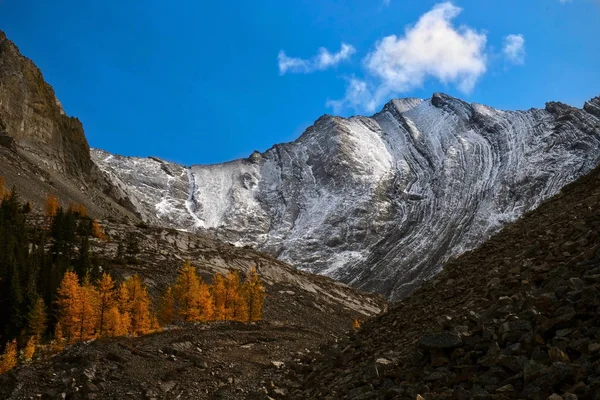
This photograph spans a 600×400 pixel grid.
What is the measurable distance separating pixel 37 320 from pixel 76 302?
5.95 m

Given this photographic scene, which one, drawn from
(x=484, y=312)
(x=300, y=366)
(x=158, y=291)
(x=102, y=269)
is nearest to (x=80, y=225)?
(x=102, y=269)

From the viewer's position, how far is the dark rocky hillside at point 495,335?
8844 millimetres

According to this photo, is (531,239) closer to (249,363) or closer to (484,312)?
(484,312)

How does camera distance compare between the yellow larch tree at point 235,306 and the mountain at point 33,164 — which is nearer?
the yellow larch tree at point 235,306

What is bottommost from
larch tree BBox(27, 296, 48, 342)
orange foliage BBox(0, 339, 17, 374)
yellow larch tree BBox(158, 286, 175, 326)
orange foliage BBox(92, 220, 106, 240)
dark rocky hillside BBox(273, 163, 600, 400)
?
orange foliage BBox(0, 339, 17, 374)

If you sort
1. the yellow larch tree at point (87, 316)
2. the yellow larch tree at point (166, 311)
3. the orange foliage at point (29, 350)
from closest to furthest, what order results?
the orange foliage at point (29, 350)
the yellow larch tree at point (87, 316)
the yellow larch tree at point (166, 311)

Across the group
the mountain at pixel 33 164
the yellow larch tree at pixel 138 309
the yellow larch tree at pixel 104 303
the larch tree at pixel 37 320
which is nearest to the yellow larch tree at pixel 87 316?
the yellow larch tree at pixel 104 303

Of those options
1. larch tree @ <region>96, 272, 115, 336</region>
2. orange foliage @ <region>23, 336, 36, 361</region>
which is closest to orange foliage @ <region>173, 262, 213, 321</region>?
larch tree @ <region>96, 272, 115, 336</region>

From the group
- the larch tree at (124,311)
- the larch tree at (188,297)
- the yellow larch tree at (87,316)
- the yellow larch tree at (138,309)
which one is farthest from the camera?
the larch tree at (188,297)

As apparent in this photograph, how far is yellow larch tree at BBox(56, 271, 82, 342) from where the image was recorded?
63.3m

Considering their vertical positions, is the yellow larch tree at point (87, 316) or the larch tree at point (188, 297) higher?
the larch tree at point (188, 297)

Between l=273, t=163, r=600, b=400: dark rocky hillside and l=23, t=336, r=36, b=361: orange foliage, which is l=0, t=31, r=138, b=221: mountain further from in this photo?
l=273, t=163, r=600, b=400: dark rocky hillside

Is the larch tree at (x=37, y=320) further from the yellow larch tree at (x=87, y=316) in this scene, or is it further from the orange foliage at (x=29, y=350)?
the yellow larch tree at (x=87, y=316)

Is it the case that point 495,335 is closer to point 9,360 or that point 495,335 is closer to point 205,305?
point 9,360
